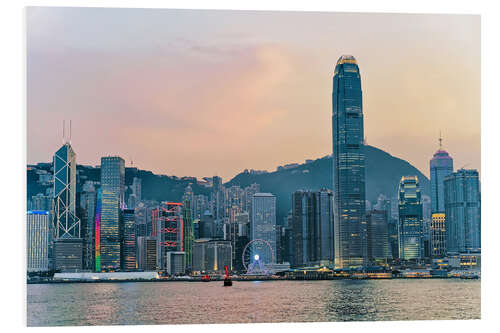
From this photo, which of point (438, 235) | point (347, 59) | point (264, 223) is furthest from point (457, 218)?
point (347, 59)

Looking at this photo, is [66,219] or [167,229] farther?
[167,229]

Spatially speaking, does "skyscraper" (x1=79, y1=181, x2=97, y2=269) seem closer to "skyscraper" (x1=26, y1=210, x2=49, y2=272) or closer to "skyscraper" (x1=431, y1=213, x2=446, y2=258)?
"skyscraper" (x1=26, y1=210, x2=49, y2=272)

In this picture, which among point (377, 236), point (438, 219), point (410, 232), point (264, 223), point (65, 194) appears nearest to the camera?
point (65, 194)

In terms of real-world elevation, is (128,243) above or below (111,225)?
below

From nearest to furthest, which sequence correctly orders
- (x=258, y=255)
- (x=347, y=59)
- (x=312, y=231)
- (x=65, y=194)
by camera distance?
(x=347, y=59) < (x=65, y=194) < (x=258, y=255) < (x=312, y=231)

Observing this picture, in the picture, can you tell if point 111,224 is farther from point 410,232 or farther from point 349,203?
point 410,232

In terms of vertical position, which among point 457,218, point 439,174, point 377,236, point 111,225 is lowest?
point 377,236

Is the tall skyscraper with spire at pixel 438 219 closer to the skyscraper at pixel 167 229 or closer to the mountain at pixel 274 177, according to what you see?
the mountain at pixel 274 177
